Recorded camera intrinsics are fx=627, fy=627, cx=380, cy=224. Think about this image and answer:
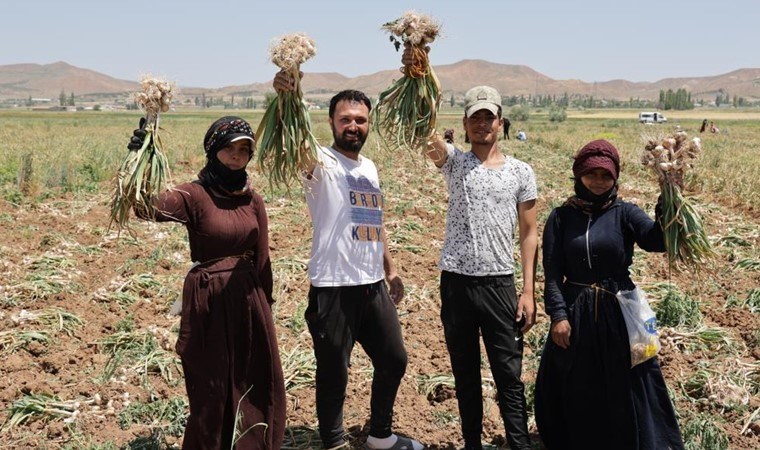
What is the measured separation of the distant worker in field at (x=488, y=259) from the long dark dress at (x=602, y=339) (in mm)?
188

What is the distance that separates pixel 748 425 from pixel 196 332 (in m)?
3.19

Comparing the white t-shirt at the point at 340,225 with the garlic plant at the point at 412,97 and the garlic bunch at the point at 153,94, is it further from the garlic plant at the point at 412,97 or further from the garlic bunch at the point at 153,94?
the garlic bunch at the point at 153,94

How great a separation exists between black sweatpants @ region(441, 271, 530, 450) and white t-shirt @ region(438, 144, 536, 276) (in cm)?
7

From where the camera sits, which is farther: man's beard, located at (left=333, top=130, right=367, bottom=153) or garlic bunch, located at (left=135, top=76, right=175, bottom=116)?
man's beard, located at (left=333, top=130, right=367, bottom=153)

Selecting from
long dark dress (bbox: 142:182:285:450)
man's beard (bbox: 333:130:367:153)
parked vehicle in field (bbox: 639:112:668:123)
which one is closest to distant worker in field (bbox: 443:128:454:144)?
man's beard (bbox: 333:130:367:153)

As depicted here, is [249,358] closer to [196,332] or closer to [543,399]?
[196,332]

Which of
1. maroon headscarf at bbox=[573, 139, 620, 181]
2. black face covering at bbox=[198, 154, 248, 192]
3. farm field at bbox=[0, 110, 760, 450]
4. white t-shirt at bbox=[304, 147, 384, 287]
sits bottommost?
farm field at bbox=[0, 110, 760, 450]

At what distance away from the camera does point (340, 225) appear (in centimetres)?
319

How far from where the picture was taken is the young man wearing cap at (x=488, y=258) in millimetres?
3166

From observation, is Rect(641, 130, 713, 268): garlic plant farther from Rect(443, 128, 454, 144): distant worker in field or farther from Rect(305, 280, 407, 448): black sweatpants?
Rect(305, 280, 407, 448): black sweatpants

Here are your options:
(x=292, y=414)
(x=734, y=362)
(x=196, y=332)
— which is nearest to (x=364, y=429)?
(x=292, y=414)

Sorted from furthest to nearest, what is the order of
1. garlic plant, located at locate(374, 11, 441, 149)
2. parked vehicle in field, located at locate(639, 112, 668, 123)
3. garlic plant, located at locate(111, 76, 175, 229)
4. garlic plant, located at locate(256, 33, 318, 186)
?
parked vehicle in field, located at locate(639, 112, 668, 123)
garlic plant, located at locate(374, 11, 441, 149)
garlic plant, located at locate(256, 33, 318, 186)
garlic plant, located at locate(111, 76, 175, 229)

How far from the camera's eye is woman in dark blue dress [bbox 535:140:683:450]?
10.1ft

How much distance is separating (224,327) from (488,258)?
134cm
